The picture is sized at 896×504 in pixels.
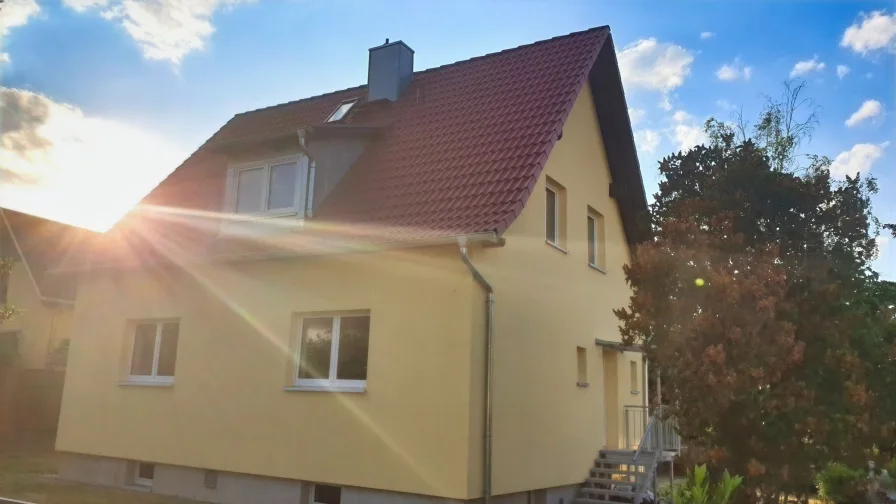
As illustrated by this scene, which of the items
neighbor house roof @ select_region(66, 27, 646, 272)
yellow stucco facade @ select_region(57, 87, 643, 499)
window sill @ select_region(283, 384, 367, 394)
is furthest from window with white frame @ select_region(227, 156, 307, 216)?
window sill @ select_region(283, 384, 367, 394)

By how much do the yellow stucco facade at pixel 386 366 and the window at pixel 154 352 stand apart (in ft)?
0.73

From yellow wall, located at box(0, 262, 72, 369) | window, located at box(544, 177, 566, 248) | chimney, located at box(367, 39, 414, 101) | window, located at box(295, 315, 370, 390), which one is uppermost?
chimney, located at box(367, 39, 414, 101)

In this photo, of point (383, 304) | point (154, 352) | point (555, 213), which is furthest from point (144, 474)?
point (555, 213)

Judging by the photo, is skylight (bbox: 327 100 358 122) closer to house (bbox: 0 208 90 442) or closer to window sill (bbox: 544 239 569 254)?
window sill (bbox: 544 239 569 254)

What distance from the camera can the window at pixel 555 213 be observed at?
39.5ft

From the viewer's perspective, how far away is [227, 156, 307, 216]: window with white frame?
11.6 m

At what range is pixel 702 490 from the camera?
869cm

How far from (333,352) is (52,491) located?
5.59 m

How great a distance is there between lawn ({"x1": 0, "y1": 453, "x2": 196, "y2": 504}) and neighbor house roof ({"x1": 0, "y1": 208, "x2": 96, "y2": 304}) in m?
9.23

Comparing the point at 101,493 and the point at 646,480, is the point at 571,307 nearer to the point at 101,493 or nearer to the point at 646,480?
the point at 646,480

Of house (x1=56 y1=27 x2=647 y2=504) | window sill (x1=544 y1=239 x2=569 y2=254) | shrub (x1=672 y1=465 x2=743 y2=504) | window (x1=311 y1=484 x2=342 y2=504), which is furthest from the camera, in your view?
window sill (x1=544 y1=239 x2=569 y2=254)

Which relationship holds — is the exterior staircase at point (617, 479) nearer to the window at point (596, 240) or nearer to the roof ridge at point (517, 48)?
the window at point (596, 240)

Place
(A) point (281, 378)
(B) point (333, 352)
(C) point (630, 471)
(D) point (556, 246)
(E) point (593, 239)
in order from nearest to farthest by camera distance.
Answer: (B) point (333, 352)
(A) point (281, 378)
(C) point (630, 471)
(D) point (556, 246)
(E) point (593, 239)

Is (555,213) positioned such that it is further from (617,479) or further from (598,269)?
(617,479)
